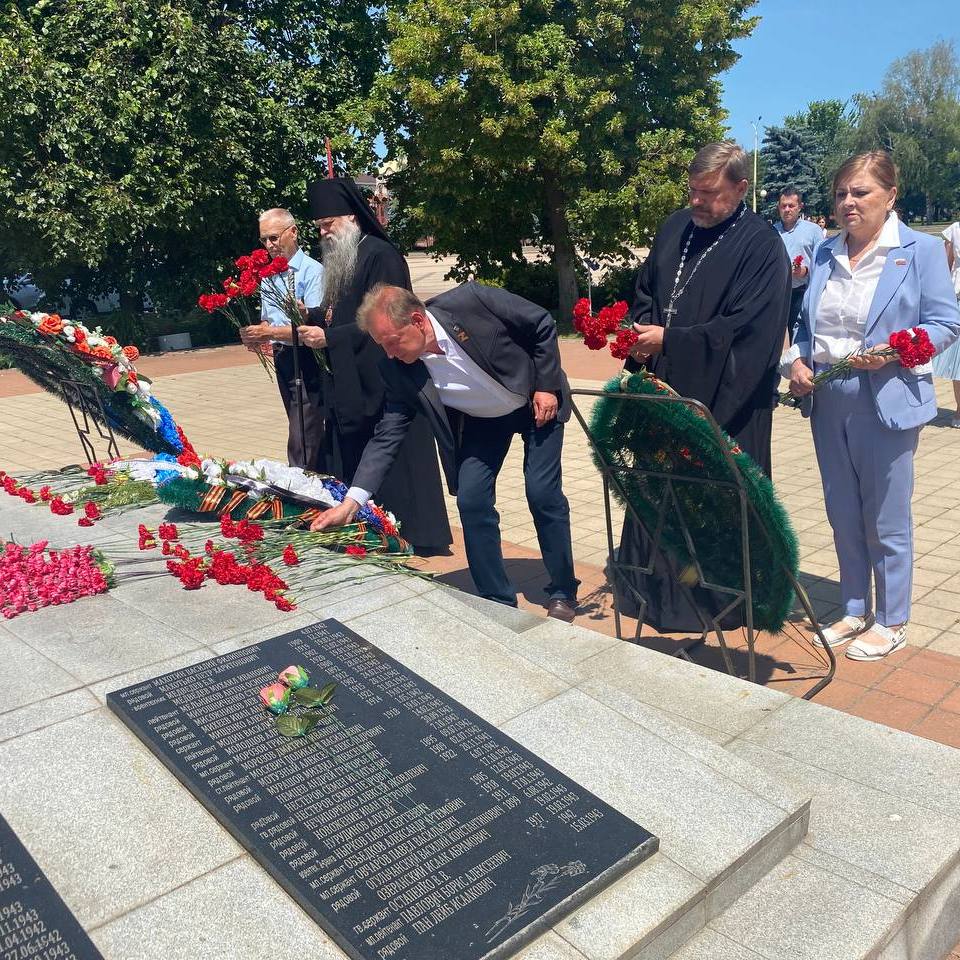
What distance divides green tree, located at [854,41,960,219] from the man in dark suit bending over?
63147mm

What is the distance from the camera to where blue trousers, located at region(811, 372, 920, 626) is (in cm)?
394

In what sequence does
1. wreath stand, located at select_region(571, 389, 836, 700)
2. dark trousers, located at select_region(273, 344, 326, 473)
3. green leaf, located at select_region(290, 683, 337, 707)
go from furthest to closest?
dark trousers, located at select_region(273, 344, 326, 473), wreath stand, located at select_region(571, 389, 836, 700), green leaf, located at select_region(290, 683, 337, 707)

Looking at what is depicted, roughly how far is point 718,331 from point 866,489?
88cm

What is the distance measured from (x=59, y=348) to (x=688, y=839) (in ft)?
14.6

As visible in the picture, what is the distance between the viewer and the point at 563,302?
18.5 meters

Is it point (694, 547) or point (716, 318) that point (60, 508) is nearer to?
point (694, 547)

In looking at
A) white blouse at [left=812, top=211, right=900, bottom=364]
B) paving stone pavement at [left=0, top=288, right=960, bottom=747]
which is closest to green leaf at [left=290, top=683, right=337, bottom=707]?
paving stone pavement at [left=0, top=288, right=960, bottom=747]

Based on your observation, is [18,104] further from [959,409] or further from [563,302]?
[959,409]

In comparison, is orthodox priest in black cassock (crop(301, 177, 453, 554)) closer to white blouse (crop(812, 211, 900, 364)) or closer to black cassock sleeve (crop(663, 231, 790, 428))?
black cassock sleeve (crop(663, 231, 790, 428))

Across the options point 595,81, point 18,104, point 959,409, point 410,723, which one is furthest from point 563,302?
point 410,723

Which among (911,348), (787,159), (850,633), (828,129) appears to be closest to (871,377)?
(911,348)

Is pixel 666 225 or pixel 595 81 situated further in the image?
pixel 595 81

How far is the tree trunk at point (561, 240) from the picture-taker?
17688 mm

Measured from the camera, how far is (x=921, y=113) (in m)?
61.2
